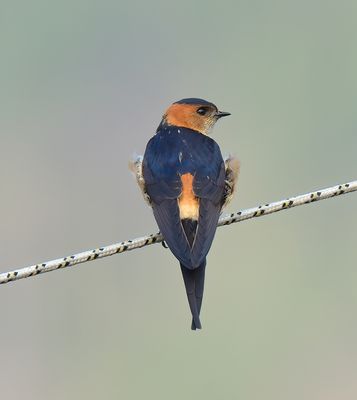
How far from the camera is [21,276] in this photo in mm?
3988

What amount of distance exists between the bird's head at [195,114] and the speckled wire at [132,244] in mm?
1293

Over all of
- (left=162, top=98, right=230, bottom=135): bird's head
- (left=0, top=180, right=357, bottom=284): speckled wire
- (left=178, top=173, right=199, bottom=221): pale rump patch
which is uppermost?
(left=162, top=98, right=230, bottom=135): bird's head

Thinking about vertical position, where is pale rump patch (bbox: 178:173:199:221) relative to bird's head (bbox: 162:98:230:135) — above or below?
below

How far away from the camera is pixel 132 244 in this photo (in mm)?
4312

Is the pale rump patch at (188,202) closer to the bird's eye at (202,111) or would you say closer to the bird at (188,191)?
the bird at (188,191)

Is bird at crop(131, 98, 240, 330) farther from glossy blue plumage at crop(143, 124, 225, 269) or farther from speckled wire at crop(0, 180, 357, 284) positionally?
speckled wire at crop(0, 180, 357, 284)

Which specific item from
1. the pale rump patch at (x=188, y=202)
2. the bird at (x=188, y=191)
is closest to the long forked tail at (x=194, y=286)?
the bird at (x=188, y=191)

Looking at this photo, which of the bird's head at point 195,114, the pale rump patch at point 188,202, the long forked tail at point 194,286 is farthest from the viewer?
the bird's head at point 195,114

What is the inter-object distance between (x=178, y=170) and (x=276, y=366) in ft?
15.8

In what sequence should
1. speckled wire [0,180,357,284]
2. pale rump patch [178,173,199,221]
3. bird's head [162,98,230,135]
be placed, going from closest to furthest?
speckled wire [0,180,357,284] < pale rump patch [178,173,199,221] < bird's head [162,98,230,135]

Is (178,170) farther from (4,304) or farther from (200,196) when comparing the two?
(4,304)

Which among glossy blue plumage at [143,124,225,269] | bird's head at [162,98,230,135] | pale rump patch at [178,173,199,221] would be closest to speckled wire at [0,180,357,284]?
glossy blue plumage at [143,124,225,269]

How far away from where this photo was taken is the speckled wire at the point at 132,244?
4008 mm

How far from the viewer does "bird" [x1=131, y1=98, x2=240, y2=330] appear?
477cm
